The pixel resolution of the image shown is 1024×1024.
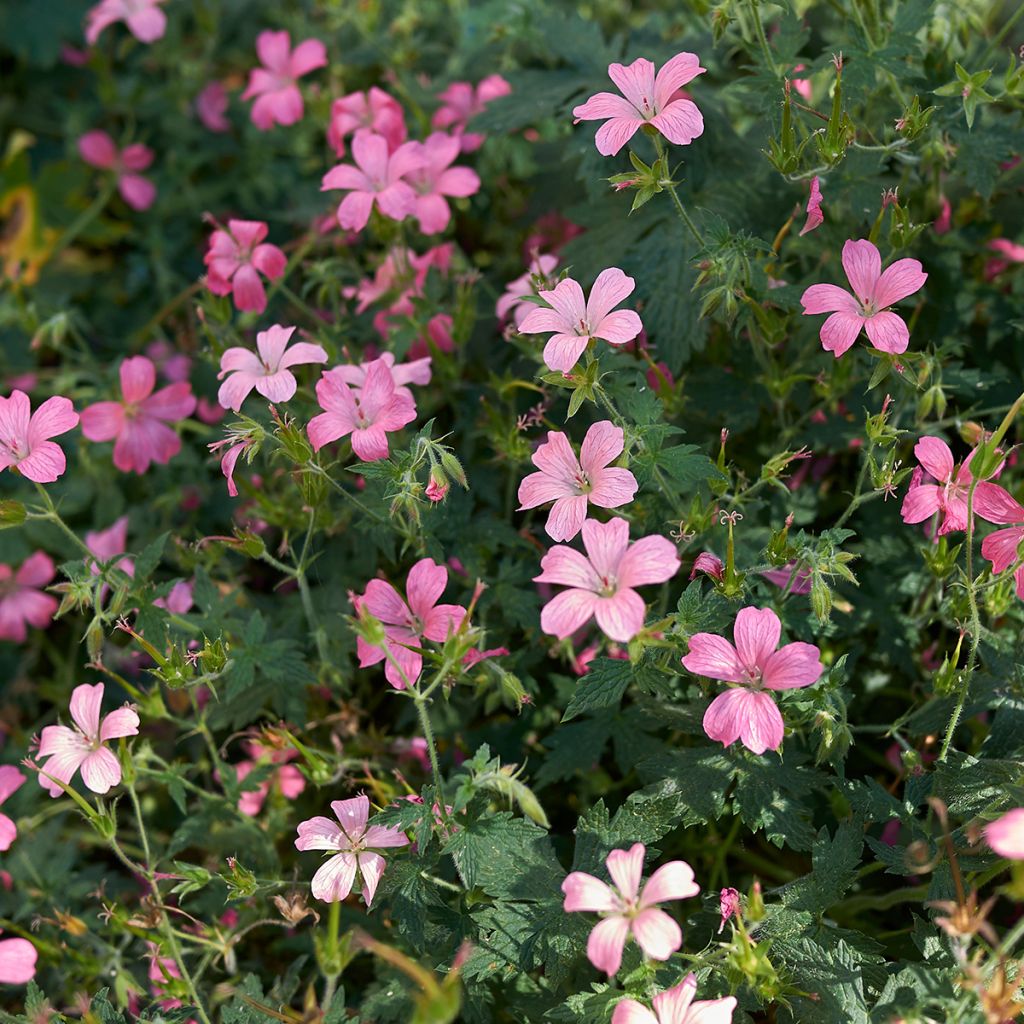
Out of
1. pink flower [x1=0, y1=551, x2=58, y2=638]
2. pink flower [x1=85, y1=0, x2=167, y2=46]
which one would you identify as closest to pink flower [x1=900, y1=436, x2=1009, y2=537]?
pink flower [x1=0, y1=551, x2=58, y2=638]

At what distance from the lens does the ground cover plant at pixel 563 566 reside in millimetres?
1393

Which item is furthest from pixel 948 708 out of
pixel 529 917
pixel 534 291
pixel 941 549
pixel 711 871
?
pixel 534 291

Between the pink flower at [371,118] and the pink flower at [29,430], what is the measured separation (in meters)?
0.80

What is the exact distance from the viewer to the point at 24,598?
2303mm

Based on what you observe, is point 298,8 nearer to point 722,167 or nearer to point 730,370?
point 722,167

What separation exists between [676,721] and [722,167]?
1.07 meters

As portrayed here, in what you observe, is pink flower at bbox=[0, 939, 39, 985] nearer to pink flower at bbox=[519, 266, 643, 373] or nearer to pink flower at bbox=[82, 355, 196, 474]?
pink flower at bbox=[82, 355, 196, 474]

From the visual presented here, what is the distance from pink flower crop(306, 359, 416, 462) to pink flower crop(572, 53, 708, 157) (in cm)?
46

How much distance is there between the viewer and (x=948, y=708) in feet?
5.02

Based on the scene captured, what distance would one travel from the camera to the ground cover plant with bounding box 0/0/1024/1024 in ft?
4.57

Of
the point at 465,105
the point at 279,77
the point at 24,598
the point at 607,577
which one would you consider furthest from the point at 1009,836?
the point at 279,77

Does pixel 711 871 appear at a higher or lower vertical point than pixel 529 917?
lower

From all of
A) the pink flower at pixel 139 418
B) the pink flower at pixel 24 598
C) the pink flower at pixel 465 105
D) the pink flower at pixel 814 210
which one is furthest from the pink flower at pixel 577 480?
the pink flower at pixel 24 598

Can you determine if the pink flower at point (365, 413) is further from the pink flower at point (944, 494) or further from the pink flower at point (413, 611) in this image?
the pink flower at point (944, 494)
